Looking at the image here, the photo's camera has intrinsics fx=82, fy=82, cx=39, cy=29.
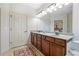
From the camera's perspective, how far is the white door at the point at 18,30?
81.4 inches

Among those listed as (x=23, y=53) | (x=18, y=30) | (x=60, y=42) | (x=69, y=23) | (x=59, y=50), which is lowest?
(x=23, y=53)

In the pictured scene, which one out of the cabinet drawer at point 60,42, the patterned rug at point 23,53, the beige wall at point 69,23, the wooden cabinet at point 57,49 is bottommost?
the patterned rug at point 23,53

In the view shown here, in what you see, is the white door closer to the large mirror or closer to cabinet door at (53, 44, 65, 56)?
the large mirror

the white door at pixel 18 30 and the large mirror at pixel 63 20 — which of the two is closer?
the large mirror at pixel 63 20

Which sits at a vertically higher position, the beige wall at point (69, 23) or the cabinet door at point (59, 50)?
the beige wall at point (69, 23)

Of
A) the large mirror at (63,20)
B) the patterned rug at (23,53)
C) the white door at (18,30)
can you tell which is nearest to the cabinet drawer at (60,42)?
the large mirror at (63,20)

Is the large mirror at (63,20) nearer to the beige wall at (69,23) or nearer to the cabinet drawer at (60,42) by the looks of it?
the beige wall at (69,23)

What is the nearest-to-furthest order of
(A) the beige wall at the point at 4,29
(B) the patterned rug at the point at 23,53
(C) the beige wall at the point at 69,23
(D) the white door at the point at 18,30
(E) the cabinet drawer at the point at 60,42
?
(E) the cabinet drawer at the point at 60,42, (C) the beige wall at the point at 69,23, (B) the patterned rug at the point at 23,53, (D) the white door at the point at 18,30, (A) the beige wall at the point at 4,29

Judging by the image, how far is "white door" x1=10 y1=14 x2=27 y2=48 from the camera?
6.79 ft

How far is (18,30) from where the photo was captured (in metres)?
2.18

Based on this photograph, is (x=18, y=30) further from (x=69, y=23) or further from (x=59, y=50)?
(x=69, y=23)

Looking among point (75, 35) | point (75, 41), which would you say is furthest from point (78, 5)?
point (75, 41)

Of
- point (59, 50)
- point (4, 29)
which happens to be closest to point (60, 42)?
point (59, 50)

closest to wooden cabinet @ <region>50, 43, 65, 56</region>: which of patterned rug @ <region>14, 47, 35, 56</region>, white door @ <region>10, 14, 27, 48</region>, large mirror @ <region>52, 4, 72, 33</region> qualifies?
large mirror @ <region>52, 4, 72, 33</region>
